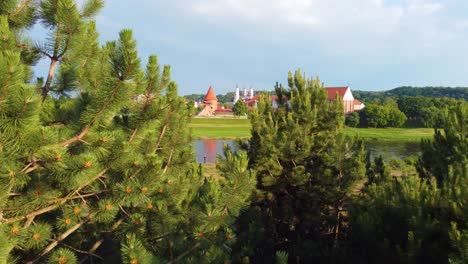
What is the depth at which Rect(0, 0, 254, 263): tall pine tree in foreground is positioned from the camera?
292 cm

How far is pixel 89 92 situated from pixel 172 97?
1.34 meters

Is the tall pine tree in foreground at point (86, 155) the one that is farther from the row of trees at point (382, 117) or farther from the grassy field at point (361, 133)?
the row of trees at point (382, 117)

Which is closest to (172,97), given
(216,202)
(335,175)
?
(216,202)

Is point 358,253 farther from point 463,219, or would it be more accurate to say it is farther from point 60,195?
point 60,195

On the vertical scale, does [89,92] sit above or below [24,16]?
below

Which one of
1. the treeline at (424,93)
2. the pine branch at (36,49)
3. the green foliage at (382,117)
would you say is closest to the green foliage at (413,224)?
the pine branch at (36,49)

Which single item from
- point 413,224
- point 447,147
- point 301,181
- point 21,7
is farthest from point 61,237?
point 447,147

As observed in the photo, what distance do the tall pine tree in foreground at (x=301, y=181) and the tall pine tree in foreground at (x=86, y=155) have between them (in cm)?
360

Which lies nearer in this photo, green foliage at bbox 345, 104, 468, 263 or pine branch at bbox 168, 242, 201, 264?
pine branch at bbox 168, 242, 201, 264

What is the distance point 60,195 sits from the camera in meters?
3.67

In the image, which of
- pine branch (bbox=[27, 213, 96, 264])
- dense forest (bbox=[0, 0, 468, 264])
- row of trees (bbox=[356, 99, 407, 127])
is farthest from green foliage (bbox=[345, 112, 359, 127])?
pine branch (bbox=[27, 213, 96, 264])

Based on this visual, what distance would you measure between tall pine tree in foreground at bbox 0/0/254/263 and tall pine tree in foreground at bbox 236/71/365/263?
3600mm

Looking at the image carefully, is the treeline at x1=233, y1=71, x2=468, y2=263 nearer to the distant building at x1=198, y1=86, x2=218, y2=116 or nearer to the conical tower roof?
the distant building at x1=198, y1=86, x2=218, y2=116

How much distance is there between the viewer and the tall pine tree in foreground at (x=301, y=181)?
788cm
